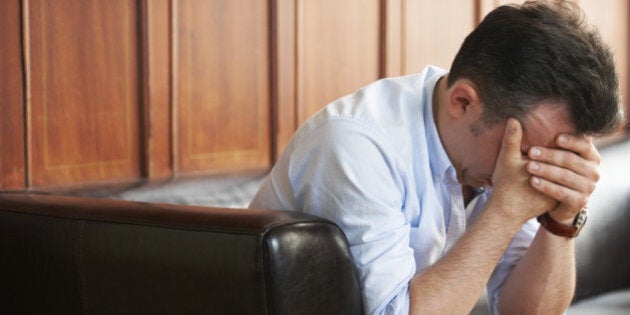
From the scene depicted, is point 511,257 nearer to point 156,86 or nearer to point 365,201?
point 365,201

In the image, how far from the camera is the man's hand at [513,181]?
5.42ft

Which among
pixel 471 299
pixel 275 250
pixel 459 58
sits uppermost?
pixel 459 58

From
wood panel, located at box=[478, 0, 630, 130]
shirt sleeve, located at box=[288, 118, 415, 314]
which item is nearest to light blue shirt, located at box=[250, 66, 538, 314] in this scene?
shirt sleeve, located at box=[288, 118, 415, 314]

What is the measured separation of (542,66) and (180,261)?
2.17ft

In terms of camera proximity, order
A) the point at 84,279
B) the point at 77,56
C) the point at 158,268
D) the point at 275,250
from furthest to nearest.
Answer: the point at 77,56 → the point at 84,279 → the point at 158,268 → the point at 275,250

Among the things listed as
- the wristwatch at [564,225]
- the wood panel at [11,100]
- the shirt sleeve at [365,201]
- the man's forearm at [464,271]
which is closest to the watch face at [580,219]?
the wristwatch at [564,225]

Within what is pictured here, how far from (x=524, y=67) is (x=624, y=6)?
8.73 feet

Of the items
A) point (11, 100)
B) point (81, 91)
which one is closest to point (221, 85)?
point (81, 91)

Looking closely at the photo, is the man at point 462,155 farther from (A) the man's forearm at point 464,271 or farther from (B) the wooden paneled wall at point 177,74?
(B) the wooden paneled wall at point 177,74

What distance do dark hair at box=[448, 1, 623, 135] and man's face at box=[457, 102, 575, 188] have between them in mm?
14

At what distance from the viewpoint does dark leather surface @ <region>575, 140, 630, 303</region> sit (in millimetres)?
2820

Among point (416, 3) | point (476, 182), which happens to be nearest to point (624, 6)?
point (416, 3)

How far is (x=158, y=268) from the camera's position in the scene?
1.47 meters

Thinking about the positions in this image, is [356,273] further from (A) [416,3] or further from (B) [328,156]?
(A) [416,3]
